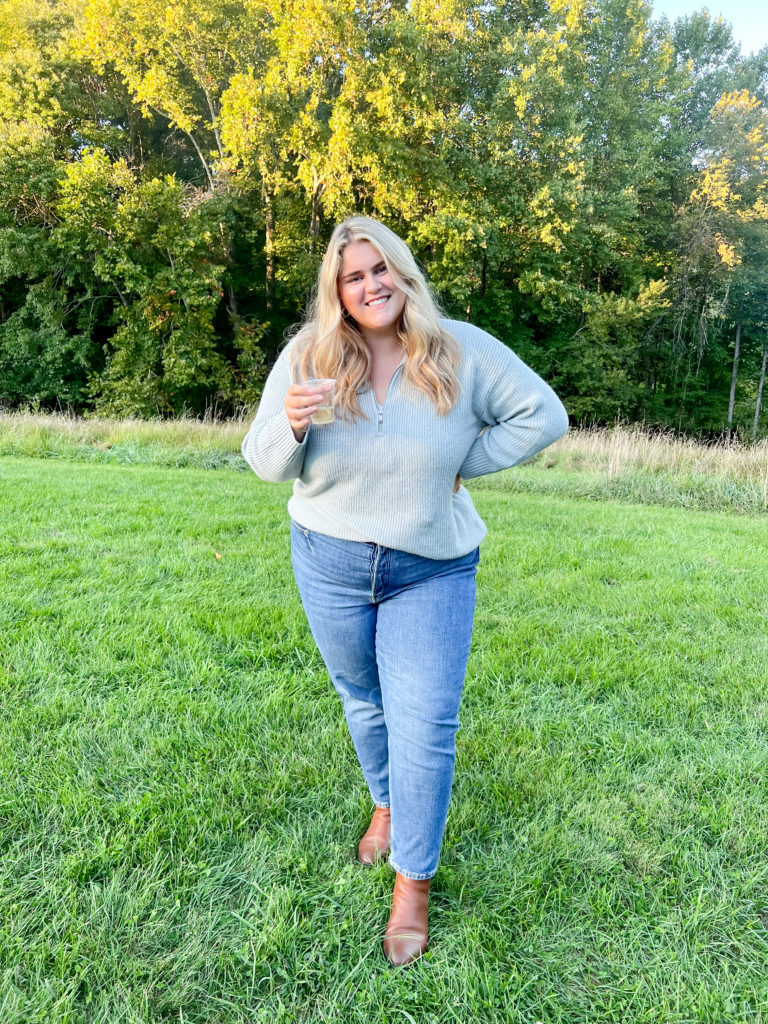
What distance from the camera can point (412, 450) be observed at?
166 cm

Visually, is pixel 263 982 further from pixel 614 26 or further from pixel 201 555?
pixel 614 26

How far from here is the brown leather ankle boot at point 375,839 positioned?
1921mm

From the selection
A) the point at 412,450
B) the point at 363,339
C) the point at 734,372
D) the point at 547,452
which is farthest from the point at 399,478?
the point at 734,372

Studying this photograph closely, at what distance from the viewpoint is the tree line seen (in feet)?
54.9

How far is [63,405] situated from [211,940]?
21867mm

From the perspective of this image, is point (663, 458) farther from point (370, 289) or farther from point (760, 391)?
point (760, 391)

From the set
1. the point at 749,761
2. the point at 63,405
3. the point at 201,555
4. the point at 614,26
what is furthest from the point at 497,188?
the point at 749,761

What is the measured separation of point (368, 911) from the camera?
1.74 meters

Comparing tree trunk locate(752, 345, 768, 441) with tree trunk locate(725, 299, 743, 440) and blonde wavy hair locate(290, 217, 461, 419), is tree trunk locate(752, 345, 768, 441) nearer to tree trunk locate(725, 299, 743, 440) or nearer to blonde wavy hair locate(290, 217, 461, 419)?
tree trunk locate(725, 299, 743, 440)

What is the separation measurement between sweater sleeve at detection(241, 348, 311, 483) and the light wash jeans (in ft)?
0.68

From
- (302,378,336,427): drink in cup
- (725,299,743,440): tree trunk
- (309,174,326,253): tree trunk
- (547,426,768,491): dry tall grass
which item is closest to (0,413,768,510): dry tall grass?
(547,426,768,491): dry tall grass

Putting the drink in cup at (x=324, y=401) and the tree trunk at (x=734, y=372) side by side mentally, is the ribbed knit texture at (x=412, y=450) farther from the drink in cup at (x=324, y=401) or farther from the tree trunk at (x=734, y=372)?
the tree trunk at (x=734, y=372)

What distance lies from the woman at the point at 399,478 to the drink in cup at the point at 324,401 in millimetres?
15

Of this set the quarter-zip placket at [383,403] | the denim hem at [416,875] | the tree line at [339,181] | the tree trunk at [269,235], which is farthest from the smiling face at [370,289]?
the tree trunk at [269,235]
